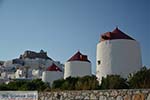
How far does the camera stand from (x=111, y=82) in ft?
47.1

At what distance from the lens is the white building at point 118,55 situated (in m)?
23.4

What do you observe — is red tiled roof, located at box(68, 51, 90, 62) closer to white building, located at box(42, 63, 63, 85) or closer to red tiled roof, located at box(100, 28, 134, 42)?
white building, located at box(42, 63, 63, 85)

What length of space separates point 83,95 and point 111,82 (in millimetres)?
3669

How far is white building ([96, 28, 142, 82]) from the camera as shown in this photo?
23406 millimetres

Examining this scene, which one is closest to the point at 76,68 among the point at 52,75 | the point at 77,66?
the point at 77,66

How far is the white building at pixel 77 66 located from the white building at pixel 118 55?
667 centimetres

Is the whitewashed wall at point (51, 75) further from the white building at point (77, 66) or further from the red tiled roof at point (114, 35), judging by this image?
Result: the red tiled roof at point (114, 35)

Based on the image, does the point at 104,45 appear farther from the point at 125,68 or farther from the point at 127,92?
the point at 127,92

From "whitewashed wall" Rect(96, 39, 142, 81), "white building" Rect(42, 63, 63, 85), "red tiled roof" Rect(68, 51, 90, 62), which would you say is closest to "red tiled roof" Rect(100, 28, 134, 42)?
"whitewashed wall" Rect(96, 39, 142, 81)

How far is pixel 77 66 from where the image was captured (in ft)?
102

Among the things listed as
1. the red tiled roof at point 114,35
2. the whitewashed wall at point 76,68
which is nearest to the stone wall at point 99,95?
the red tiled roof at point 114,35

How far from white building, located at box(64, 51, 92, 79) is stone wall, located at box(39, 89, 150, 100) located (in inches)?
739

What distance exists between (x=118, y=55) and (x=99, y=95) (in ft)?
43.7

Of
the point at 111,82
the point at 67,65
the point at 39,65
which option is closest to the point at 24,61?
the point at 39,65
